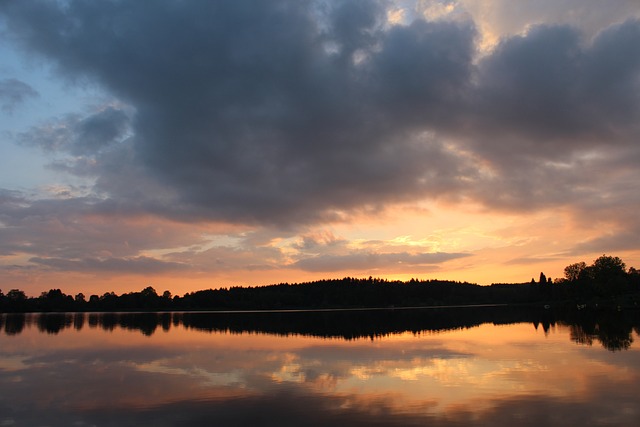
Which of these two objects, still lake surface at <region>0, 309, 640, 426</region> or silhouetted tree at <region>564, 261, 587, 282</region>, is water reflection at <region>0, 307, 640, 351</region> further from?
silhouetted tree at <region>564, 261, 587, 282</region>

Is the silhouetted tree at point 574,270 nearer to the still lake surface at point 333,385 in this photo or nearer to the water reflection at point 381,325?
the water reflection at point 381,325

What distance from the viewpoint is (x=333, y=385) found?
24703 millimetres

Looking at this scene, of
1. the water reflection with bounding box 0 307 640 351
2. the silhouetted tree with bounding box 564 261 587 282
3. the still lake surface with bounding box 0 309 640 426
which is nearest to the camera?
the still lake surface with bounding box 0 309 640 426

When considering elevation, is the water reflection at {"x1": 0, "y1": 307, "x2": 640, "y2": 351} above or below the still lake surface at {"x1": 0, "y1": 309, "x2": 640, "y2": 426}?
below

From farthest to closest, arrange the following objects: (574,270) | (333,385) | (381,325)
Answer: (574,270), (381,325), (333,385)

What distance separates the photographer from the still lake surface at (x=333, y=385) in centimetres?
1861

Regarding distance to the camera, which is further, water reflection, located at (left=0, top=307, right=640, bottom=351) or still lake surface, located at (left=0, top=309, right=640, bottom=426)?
water reflection, located at (left=0, top=307, right=640, bottom=351)

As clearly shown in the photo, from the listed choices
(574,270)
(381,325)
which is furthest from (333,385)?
(574,270)

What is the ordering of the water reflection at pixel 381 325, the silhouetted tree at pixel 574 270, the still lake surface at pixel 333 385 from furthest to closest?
1. the silhouetted tree at pixel 574 270
2. the water reflection at pixel 381 325
3. the still lake surface at pixel 333 385

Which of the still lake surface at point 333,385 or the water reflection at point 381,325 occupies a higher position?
the still lake surface at point 333,385

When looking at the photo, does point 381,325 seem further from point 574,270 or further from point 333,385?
point 574,270

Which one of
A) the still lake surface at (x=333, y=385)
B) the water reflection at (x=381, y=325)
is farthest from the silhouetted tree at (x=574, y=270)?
the still lake surface at (x=333, y=385)

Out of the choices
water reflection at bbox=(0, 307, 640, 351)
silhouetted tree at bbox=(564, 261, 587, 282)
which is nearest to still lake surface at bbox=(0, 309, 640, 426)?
water reflection at bbox=(0, 307, 640, 351)

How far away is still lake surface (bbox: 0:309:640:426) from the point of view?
1861cm
